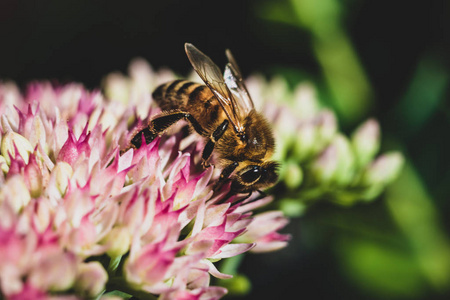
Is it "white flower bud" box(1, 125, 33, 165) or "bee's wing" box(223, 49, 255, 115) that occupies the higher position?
"bee's wing" box(223, 49, 255, 115)

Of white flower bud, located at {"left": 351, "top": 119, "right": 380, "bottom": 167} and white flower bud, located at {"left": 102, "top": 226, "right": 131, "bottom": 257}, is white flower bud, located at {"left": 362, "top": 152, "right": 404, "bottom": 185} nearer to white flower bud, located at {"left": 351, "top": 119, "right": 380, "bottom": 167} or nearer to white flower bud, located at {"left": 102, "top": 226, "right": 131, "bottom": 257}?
white flower bud, located at {"left": 351, "top": 119, "right": 380, "bottom": 167}

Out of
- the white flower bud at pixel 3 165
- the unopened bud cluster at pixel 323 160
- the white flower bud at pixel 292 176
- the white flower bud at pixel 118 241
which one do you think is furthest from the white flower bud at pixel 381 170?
the white flower bud at pixel 3 165

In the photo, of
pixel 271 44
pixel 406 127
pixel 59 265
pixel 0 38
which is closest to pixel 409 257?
pixel 406 127

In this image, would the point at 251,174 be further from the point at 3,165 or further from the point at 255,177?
the point at 3,165

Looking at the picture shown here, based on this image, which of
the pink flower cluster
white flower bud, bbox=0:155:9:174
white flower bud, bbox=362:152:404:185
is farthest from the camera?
white flower bud, bbox=362:152:404:185

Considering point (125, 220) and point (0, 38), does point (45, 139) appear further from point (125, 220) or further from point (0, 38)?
point (0, 38)

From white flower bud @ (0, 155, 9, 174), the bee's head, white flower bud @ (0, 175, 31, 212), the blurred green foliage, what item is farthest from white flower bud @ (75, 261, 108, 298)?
the blurred green foliage

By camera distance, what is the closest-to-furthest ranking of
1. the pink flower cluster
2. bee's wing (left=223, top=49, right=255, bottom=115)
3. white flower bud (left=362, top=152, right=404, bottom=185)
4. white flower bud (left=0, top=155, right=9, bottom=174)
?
the pink flower cluster, white flower bud (left=0, top=155, right=9, bottom=174), bee's wing (left=223, top=49, right=255, bottom=115), white flower bud (left=362, top=152, right=404, bottom=185)

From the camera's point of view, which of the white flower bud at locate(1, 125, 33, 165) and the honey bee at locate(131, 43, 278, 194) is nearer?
the white flower bud at locate(1, 125, 33, 165)
